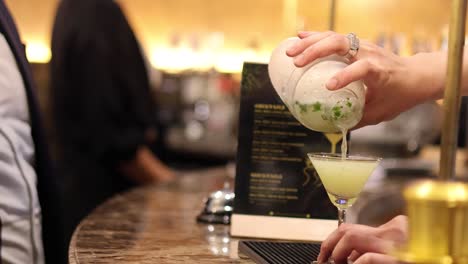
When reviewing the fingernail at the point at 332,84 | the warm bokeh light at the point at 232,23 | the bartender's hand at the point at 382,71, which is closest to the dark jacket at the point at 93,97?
the bartender's hand at the point at 382,71

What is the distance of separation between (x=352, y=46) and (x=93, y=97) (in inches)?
77.0

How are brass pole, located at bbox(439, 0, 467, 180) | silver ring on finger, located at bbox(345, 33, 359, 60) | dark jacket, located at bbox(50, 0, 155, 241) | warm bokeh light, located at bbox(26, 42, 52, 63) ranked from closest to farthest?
brass pole, located at bbox(439, 0, 467, 180) → silver ring on finger, located at bbox(345, 33, 359, 60) → dark jacket, located at bbox(50, 0, 155, 241) → warm bokeh light, located at bbox(26, 42, 52, 63)

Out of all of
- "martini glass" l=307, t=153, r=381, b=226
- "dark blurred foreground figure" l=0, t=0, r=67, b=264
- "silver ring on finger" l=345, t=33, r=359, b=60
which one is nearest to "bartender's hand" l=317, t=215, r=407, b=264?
"martini glass" l=307, t=153, r=381, b=226

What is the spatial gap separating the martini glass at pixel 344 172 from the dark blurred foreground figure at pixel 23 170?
2.21 ft

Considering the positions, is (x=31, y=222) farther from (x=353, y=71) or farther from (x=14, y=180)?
(x=353, y=71)

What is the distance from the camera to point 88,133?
320 cm

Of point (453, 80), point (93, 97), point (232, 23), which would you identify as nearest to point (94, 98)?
point (93, 97)

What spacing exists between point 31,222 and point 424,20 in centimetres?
707

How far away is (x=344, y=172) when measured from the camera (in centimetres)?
138

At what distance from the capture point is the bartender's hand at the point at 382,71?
1.33m

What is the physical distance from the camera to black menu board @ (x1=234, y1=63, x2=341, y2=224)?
1747 millimetres

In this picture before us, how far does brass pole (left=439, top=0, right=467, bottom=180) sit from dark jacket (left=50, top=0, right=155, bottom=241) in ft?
7.51

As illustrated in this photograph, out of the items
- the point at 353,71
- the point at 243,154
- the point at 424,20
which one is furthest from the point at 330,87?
the point at 424,20

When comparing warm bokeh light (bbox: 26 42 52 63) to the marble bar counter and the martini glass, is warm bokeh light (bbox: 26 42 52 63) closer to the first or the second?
the marble bar counter
